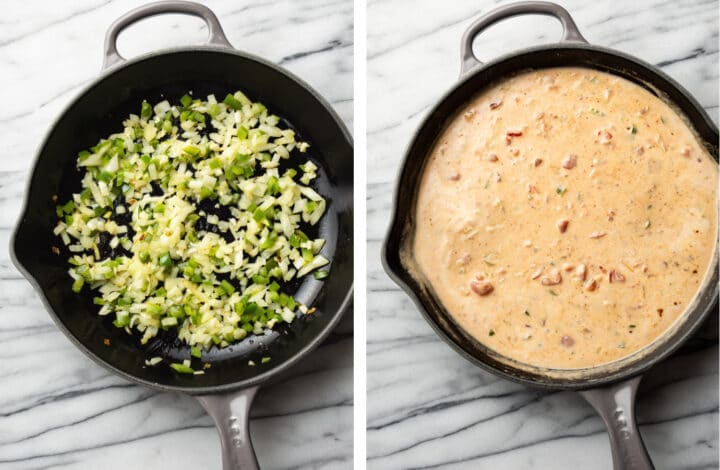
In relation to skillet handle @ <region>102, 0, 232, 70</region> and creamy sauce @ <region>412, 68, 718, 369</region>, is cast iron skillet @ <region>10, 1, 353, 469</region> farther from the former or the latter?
creamy sauce @ <region>412, 68, 718, 369</region>

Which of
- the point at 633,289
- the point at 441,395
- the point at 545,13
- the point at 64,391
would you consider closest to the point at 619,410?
the point at 633,289

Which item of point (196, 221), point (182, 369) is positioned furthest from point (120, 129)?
point (182, 369)

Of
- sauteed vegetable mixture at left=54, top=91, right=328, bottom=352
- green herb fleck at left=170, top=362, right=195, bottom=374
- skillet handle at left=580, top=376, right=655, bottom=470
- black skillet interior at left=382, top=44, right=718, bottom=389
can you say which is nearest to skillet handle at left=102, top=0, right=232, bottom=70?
sauteed vegetable mixture at left=54, top=91, right=328, bottom=352

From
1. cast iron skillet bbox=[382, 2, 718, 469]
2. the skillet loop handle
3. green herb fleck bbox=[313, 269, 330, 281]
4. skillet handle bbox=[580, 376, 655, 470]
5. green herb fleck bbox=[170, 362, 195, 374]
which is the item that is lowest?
green herb fleck bbox=[170, 362, 195, 374]

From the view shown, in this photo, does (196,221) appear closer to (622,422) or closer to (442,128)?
(442,128)

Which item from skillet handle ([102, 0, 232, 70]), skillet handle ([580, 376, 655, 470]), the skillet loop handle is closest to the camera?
skillet handle ([580, 376, 655, 470])

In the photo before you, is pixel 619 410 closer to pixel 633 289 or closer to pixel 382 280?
pixel 633 289

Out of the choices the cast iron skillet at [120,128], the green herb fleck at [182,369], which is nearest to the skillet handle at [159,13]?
the cast iron skillet at [120,128]

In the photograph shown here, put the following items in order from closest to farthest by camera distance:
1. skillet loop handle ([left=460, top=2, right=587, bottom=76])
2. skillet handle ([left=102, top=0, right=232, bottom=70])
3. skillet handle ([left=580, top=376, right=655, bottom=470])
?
skillet handle ([left=580, top=376, right=655, bottom=470]) < skillet loop handle ([left=460, top=2, right=587, bottom=76]) < skillet handle ([left=102, top=0, right=232, bottom=70])

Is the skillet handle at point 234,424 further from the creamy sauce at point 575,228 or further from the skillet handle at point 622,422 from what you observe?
the skillet handle at point 622,422
